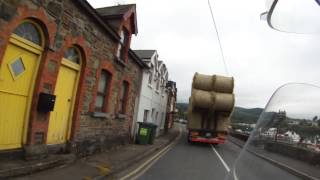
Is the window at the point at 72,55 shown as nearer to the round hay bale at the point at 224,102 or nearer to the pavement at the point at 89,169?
the pavement at the point at 89,169

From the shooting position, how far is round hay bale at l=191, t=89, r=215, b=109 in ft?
72.8

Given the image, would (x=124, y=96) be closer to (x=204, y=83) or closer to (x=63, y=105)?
(x=204, y=83)

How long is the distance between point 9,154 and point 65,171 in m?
1.39

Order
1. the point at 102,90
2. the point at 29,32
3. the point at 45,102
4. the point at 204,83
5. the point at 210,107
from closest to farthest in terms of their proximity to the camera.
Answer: the point at 29,32, the point at 45,102, the point at 102,90, the point at 210,107, the point at 204,83

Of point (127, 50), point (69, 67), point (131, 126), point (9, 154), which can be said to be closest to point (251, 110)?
point (9, 154)

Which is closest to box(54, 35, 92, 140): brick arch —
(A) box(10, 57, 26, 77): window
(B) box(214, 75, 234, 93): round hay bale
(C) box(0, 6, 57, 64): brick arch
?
(C) box(0, 6, 57, 64): brick arch

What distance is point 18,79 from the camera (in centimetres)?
820

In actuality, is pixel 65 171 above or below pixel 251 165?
below

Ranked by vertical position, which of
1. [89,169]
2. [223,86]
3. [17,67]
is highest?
[223,86]

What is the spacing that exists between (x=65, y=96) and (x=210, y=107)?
521 inches

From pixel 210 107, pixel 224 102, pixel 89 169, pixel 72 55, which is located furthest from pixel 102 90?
pixel 224 102

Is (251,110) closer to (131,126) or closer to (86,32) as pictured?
(86,32)

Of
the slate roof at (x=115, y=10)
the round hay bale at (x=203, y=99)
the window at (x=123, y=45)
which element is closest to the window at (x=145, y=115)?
the round hay bale at (x=203, y=99)

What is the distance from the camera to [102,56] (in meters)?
12.8
